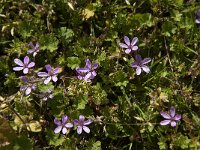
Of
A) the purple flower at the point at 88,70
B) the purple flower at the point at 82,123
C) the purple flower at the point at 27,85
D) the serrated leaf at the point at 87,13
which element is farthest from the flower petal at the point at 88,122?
the serrated leaf at the point at 87,13

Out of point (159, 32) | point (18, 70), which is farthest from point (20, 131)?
point (159, 32)

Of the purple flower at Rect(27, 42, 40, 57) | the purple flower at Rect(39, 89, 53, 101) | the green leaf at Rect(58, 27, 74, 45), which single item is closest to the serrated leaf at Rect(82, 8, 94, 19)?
the green leaf at Rect(58, 27, 74, 45)

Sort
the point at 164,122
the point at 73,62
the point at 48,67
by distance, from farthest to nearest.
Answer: the point at 73,62
the point at 48,67
the point at 164,122

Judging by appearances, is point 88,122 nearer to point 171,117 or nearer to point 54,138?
point 54,138

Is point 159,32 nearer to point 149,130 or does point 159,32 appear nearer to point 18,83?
point 149,130

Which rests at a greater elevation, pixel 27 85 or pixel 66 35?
pixel 66 35

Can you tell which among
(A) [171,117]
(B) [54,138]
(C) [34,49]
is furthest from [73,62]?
(A) [171,117]

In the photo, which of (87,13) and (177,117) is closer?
(177,117)

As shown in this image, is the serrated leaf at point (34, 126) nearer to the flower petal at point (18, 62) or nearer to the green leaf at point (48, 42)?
→ the flower petal at point (18, 62)

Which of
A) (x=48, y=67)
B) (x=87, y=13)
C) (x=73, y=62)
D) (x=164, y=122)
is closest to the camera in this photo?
(x=164, y=122)
